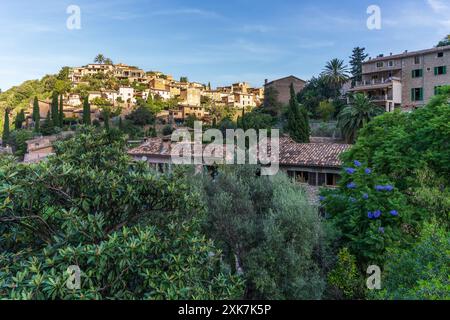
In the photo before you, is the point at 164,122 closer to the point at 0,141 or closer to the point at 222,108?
the point at 222,108

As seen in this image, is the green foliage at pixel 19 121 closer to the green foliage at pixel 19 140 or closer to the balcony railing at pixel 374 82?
the green foliage at pixel 19 140

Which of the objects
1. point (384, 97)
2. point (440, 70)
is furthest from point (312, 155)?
point (440, 70)

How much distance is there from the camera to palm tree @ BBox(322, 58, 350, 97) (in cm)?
5391

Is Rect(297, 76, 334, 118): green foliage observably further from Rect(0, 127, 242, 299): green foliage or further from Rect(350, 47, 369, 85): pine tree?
Rect(0, 127, 242, 299): green foliage

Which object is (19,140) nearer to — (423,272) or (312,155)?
(312,155)

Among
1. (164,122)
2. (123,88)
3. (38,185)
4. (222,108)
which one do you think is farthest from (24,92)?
(38,185)

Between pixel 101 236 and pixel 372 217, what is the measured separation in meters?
8.66

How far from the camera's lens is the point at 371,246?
10.4 metres

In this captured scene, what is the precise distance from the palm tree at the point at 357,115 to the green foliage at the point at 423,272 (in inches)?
959

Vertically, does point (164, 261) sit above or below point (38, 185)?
below

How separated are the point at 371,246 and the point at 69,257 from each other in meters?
9.25

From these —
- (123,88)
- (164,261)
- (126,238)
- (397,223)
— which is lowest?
(397,223)

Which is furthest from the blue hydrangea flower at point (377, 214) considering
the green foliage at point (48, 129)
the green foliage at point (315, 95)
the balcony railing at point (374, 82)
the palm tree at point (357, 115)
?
the green foliage at point (48, 129)

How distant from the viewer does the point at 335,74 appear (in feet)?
178
